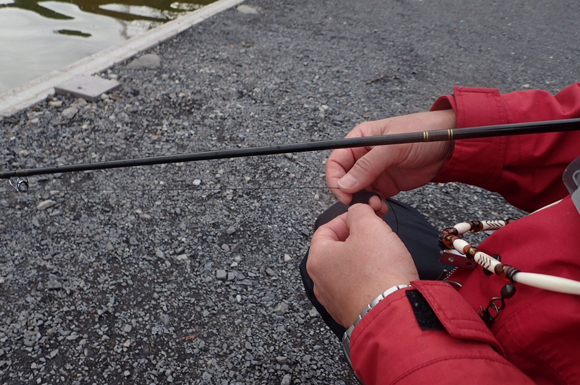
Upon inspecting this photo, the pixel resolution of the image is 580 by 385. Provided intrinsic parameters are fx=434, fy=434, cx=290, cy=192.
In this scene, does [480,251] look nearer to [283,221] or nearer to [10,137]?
[283,221]

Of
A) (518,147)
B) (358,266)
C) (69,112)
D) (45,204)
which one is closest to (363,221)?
(358,266)

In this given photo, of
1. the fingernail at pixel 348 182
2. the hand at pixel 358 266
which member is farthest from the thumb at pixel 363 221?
the fingernail at pixel 348 182

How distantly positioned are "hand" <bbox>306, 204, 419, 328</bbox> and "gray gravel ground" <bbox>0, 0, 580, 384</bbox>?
70 centimetres

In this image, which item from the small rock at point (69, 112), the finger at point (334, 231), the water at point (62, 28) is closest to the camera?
the finger at point (334, 231)

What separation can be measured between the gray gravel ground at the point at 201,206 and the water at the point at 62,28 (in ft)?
3.17

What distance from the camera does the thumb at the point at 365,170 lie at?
128 centimetres

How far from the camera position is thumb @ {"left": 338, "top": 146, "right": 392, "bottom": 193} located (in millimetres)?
1280

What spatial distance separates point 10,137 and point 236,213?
1.55 m

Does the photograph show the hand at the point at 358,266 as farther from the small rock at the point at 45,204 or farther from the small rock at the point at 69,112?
the small rock at the point at 69,112

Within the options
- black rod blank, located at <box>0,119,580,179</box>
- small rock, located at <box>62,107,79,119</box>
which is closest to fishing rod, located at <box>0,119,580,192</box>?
black rod blank, located at <box>0,119,580,179</box>

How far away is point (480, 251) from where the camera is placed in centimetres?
96

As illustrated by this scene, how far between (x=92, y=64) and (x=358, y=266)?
3321mm

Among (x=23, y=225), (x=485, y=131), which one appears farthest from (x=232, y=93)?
(x=485, y=131)

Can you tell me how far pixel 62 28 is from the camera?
4695 mm
